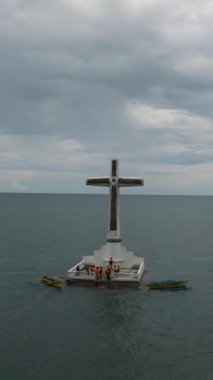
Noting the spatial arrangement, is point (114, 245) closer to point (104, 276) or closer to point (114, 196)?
point (104, 276)

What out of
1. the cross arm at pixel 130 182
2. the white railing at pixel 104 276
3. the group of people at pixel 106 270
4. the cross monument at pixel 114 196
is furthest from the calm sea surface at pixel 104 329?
the cross arm at pixel 130 182

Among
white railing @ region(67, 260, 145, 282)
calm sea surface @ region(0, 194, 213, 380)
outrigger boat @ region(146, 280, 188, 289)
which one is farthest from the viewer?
outrigger boat @ region(146, 280, 188, 289)

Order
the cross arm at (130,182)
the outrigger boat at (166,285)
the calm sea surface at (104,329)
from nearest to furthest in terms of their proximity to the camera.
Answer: the calm sea surface at (104,329) < the outrigger boat at (166,285) < the cross arm at (130,182)

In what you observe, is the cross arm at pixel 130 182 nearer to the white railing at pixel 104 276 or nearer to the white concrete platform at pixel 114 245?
the white concrete platform at pixel 114 245

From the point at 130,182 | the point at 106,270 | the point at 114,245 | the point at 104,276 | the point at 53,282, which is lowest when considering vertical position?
the point at 53,282

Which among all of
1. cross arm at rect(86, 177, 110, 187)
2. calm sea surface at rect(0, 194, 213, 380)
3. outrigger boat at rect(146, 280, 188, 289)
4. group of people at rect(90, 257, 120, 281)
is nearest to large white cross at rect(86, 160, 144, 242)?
cross arm at rect(86, 177, 110, 187)

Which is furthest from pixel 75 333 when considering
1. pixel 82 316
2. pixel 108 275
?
pixel 108 275

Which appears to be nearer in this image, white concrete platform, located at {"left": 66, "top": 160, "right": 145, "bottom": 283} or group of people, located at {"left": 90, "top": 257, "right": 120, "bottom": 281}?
group of people, located at {"left": 90, "top": 257, "right": 120, "bottom": 281}

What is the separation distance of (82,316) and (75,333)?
16.5 ft

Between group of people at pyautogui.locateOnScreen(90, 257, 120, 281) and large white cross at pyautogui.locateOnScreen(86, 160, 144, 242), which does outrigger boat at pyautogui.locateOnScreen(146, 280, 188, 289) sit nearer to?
group of people at pyautogui.locateOnScreen(90, 257, 120, 281)

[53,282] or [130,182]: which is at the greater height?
[130,182]

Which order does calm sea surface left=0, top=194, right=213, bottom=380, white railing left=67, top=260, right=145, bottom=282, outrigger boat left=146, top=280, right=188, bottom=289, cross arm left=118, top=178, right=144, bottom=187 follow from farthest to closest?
cross arm left=118, top=178, right=144, bottom=187 < outrigger boat left=146, top=280, right=188, bottom=289 < white railing left=67, top=260, right=145, bottom=282 < calm sea surface left=0, top=194, right=213, bottom=380

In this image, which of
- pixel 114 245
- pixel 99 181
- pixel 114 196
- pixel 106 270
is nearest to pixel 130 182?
pixel 114 196

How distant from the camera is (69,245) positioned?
367 ft
